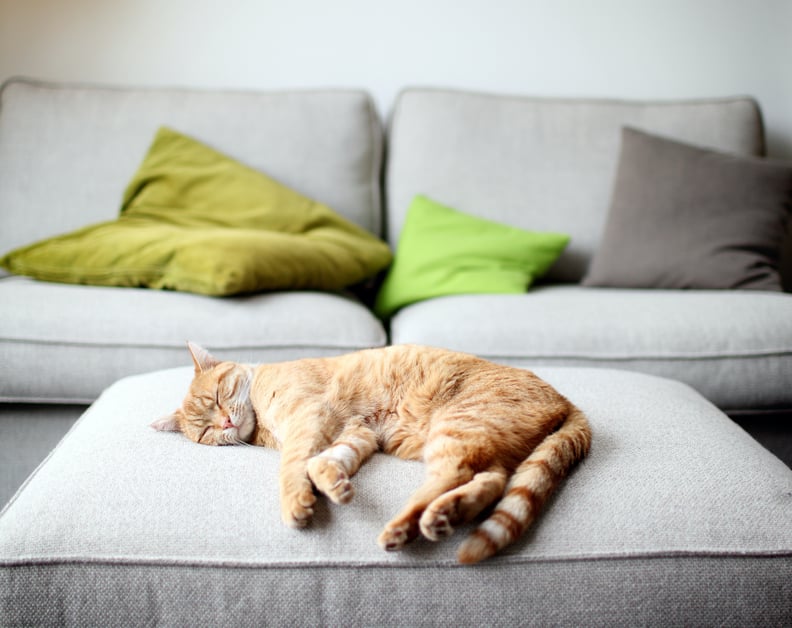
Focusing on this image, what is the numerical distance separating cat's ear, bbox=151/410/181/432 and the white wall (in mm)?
1869

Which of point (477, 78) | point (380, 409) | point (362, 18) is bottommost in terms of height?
point (380, 409)

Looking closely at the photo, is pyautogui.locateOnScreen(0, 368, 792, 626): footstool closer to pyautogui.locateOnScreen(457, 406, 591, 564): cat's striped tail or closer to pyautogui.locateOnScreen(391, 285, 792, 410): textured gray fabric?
pyautogui.locateOnScreen(457, 406, 591, 564): cat's striped tail

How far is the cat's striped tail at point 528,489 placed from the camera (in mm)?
858

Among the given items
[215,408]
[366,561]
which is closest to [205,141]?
[215,408]

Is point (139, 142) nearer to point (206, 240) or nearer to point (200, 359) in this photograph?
point (206, 240)

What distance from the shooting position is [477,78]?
9.00 ft

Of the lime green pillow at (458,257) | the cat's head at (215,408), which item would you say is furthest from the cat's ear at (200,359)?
the lime green pillow at (458,257)

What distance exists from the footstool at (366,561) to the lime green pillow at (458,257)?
112cm

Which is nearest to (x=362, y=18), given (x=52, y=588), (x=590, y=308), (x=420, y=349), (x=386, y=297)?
(x=386, y=297)

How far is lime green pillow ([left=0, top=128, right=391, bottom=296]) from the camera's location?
69.9 inches

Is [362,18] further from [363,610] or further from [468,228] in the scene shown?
[363,610]

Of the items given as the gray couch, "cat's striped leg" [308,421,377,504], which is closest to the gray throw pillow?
the gray couch

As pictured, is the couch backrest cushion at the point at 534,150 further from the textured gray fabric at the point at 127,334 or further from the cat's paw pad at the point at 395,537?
the cat's paw pad at the point at 395,537

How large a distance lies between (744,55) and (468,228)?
5.11 ft
